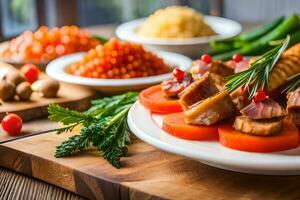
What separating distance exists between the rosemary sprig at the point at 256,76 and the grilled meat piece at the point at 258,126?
0.28 ft

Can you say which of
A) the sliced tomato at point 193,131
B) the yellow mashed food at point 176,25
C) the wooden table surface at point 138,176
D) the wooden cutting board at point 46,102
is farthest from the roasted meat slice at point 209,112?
the yellow mashed food at point 176,25

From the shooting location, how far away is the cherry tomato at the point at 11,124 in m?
1.78

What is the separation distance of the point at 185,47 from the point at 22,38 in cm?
61

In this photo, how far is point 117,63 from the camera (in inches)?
85.0

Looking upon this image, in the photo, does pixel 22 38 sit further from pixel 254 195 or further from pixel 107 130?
pixel 254 195

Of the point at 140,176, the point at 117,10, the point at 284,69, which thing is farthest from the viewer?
the point at 117,10

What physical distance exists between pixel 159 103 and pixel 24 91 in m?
0.62

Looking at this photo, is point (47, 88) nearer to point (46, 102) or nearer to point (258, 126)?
point (46, 102)

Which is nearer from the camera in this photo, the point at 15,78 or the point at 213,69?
the point at 213,69

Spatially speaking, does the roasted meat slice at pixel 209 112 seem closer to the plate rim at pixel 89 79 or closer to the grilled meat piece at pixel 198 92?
the grilled meat piece at pixel 198 92

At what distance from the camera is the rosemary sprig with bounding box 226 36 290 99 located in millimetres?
1426

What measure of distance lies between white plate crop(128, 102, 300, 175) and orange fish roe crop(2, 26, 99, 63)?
1095 millimetres

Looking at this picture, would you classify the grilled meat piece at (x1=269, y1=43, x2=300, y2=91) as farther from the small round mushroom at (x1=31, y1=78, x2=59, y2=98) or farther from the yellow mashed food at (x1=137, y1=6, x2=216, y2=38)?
the yellow mashed food at (x1=137, y1=6, x2=216, y2=38)

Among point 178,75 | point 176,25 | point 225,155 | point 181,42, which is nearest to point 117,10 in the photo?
point 176,25
